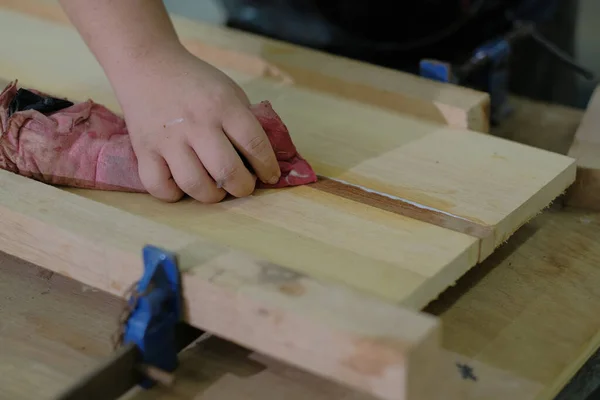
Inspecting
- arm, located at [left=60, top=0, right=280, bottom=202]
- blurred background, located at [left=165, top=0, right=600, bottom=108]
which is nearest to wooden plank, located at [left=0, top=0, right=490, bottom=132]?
arm, located at [left=60, top=0, right=280, bottom=202]

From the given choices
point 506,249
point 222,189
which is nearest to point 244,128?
point 222,189

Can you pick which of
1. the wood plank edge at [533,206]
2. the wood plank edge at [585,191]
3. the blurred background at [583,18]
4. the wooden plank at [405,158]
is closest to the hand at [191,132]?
the wooden plank at [405,158]

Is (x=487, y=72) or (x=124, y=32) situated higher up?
(x=124, y=32)

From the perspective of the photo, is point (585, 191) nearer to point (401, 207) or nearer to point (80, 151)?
point (401, 207)

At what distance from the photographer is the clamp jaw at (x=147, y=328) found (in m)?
0.65

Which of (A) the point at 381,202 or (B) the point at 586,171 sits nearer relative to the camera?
(A) the point at 381,202

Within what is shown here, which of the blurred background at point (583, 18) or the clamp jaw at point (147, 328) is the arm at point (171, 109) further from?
the blurred background at point (583, 18)

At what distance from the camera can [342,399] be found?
2.26 feet

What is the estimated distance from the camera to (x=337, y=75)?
1.07 metres

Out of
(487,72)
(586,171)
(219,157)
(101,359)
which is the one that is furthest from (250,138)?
(487,72)

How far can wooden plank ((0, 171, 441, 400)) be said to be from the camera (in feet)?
1.88

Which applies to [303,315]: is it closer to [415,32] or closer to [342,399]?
[342,399]

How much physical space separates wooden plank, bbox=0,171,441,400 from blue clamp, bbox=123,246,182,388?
0.04 feet

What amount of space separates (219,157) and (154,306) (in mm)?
180
